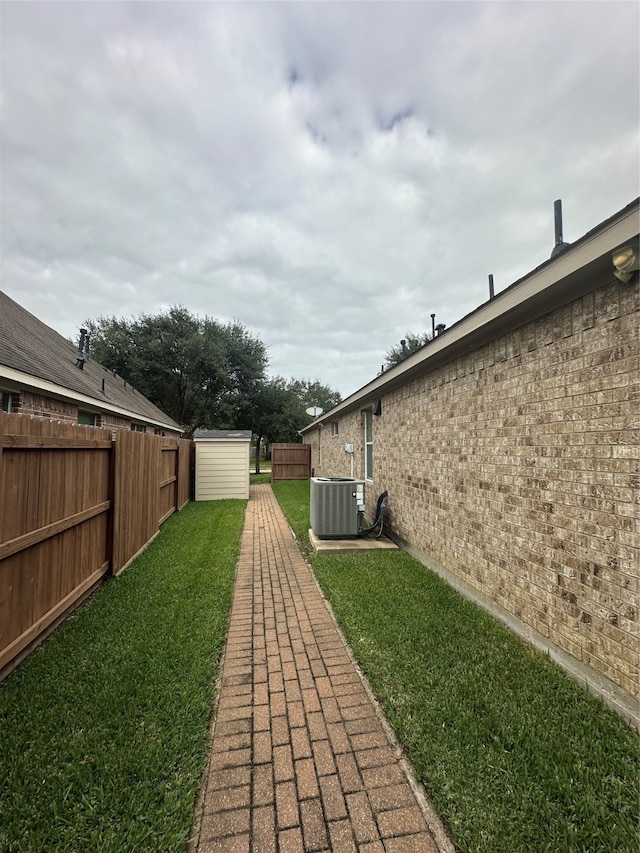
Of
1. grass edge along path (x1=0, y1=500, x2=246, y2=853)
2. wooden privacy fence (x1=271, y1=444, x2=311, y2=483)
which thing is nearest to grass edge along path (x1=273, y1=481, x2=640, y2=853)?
grass edge along path (x1=0, y1=500, x2=246, y2=853)

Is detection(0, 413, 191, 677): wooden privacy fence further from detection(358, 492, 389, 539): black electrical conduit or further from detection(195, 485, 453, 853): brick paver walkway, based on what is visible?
detection(358, 492, 389, 539): black electrical conduit

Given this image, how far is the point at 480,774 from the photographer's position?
1.77m

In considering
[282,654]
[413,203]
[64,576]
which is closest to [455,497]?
[282,654]

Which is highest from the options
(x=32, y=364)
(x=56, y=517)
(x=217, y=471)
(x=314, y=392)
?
(x=314, y=392)

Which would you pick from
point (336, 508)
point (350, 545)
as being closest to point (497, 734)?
point (350, 545)

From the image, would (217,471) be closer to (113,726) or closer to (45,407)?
(45,407)

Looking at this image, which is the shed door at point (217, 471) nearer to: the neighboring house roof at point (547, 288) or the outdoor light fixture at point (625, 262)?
the neighboring house roof at point (547, 288)

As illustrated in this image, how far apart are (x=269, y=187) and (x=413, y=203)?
11.1 ft

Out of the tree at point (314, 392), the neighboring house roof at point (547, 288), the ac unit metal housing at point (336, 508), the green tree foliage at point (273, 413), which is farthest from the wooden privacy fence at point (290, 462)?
the tree at point (314, 392)

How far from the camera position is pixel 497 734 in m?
2.03

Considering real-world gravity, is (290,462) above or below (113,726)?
above

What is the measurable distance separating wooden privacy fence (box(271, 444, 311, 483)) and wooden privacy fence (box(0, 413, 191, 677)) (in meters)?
12.5

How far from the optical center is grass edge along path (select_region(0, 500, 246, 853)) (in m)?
1.52

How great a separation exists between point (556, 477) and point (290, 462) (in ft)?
52.7
